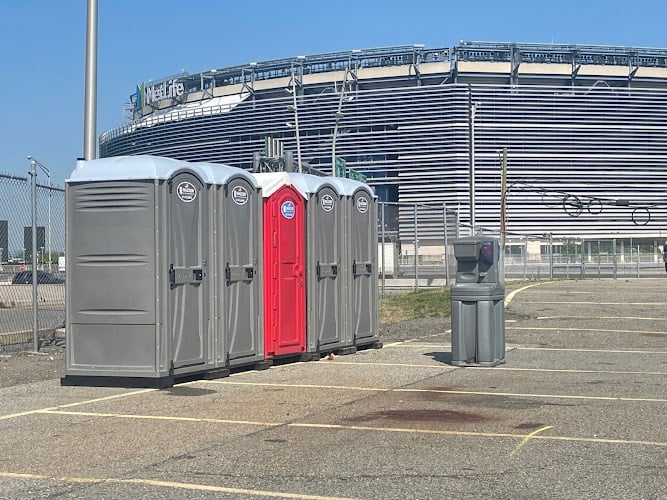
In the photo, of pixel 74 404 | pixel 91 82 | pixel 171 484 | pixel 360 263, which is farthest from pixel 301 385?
pixel 91 82

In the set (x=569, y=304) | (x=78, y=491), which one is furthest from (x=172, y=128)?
(x=78, y=491)

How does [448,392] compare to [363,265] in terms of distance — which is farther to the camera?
[363,265]

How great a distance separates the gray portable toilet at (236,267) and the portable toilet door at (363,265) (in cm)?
236

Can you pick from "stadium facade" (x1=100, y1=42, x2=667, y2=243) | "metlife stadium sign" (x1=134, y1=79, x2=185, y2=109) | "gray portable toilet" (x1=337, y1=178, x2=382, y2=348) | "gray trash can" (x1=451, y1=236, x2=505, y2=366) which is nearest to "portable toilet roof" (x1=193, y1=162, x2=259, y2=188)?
"gray portable toilet" (x1=337, y1=178, x2=382, y2=348)

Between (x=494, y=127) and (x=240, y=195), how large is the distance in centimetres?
9569

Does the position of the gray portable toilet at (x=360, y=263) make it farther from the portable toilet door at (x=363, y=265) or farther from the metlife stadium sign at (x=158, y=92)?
the metlife stadium sign at (x=158, y=92)

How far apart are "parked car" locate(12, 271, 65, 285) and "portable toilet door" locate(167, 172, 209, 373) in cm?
427

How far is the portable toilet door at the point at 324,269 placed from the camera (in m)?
13.6

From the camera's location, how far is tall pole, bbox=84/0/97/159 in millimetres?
14312

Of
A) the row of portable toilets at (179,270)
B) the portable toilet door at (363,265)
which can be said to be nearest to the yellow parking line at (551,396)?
the row of portable toilets at (179,270)

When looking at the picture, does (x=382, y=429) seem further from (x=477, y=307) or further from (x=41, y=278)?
(x=41, y=278)

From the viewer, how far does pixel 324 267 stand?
13.9m

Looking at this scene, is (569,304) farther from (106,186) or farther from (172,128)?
(172,128)

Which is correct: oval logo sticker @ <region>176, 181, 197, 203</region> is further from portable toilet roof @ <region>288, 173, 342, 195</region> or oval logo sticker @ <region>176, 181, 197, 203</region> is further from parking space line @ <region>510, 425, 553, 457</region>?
parking space line @ <region>510, 425, 553, 457</region>
